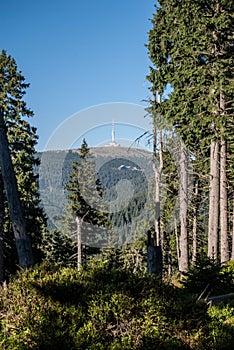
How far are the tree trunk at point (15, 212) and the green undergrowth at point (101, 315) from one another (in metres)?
4.54

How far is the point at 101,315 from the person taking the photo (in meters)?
4.64

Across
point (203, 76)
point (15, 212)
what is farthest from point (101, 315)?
point (203, 76)

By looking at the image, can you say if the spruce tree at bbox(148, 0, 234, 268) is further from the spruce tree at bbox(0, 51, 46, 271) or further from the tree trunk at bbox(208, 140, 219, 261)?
the spruce tree at bbox(0, 51, 46, 271)

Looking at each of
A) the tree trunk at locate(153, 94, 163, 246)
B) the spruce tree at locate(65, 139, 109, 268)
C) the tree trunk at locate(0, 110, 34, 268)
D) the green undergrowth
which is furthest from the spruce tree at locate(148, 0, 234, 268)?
the spruce tree at locate(65, 139, 109, 268)

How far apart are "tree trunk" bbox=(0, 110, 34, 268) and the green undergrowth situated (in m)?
4.54

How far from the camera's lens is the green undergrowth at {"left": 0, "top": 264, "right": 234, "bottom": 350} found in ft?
14.5

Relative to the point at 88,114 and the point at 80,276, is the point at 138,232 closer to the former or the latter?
the point at 88,114

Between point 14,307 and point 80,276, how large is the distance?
3.01ft

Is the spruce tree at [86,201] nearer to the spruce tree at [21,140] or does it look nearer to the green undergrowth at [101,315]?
the spruce tree at [21,140]

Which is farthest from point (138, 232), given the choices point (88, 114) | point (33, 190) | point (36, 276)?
point (36, 276)

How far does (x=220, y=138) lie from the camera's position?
15109 millimetres

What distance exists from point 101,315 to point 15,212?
18.7ft

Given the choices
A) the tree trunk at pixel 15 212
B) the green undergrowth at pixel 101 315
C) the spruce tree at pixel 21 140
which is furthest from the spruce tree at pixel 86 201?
the green undergrowth at pixel 101 315

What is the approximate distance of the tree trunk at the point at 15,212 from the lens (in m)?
9.67
